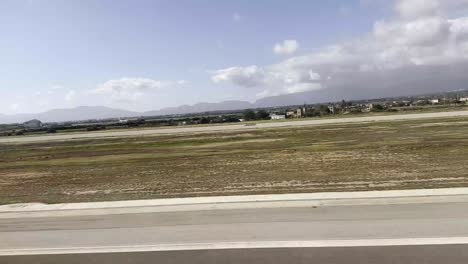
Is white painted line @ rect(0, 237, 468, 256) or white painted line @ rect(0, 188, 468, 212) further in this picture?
white painted line @ rect(0, 188, 468, 212)

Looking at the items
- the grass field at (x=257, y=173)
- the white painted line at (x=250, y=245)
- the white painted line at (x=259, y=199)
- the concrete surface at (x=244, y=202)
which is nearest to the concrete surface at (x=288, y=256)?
the white painted line at (x=250, y=245)

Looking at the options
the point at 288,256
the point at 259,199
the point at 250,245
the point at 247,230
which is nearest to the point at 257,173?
the point at 259,199

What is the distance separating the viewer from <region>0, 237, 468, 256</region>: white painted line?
7012mm

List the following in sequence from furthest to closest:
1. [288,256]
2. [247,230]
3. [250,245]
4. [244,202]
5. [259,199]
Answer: [259,199]
[244,202]
[247,230]
[250,245]
[288,256]

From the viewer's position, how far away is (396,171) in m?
15.7

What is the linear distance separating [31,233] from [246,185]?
7.16m

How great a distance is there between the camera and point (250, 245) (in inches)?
293

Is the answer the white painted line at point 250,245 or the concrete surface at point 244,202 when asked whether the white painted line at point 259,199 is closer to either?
the concrete surface at point 244,202

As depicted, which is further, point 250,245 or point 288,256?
point 250,245

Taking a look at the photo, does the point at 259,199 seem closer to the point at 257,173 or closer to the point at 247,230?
the point at 247,230

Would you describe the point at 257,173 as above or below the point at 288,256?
below

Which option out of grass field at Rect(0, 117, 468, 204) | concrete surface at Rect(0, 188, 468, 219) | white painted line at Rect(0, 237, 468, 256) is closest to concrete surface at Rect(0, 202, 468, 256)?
white painted line at Rect(0, 237, 468, 256)

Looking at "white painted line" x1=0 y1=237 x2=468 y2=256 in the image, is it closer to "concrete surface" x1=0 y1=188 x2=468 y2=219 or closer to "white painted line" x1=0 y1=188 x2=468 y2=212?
"concrete surface" x1=0 y1=188 x2=468 y2=219

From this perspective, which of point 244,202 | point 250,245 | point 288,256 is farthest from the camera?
point 244,202
